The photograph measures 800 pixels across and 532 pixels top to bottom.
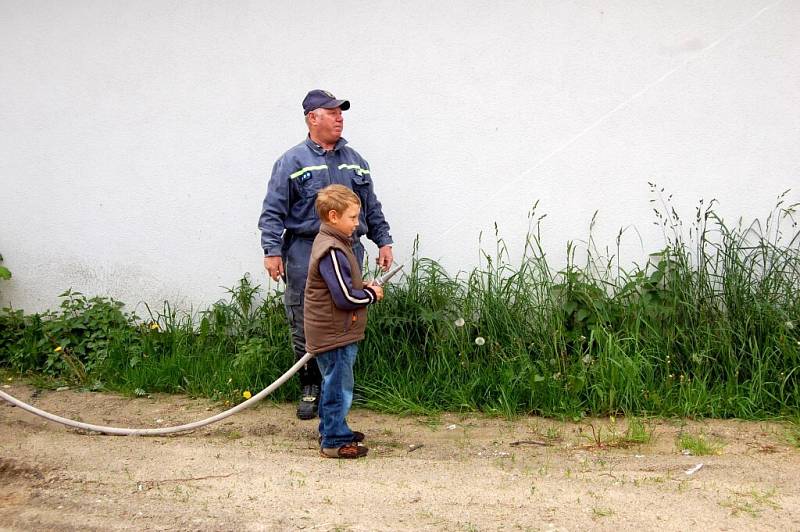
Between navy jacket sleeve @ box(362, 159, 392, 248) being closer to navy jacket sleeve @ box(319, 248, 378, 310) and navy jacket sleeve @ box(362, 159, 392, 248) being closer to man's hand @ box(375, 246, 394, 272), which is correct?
man's hand @ box(375, 246, 394, 272)

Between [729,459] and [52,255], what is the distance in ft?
15.6

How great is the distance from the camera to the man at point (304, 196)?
519 centimetres

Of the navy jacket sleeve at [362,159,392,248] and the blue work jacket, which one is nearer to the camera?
the blue work jacket

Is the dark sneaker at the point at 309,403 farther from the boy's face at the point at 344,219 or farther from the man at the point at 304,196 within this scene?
the boy's face at the point at 344,219

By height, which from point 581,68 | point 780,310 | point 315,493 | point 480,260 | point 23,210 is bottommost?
point 315,493

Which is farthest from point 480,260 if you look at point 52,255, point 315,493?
point 52,255

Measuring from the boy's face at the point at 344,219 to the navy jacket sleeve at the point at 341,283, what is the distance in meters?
0.12

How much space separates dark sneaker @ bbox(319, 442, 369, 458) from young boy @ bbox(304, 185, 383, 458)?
11mm

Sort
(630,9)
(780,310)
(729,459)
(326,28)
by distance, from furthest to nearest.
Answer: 1. (326,28)
2. (630,9)
3. (780,310)
4. (729,459)

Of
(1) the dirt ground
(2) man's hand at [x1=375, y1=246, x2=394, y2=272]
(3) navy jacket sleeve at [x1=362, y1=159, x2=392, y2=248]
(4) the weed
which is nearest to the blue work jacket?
(3) navy jacket sleeve at [x1=362, y1=159, x2=392, y2=248]

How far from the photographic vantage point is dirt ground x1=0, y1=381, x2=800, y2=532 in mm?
3783

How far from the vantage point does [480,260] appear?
575 cm

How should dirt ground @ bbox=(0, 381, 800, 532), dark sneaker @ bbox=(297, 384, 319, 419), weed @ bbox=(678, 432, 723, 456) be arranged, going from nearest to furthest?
dirt ground @ bbox=(0, 381, 800, 532), weed @ bbox=(678, 432, 723, 456), dark sneaker @ bbox=(297, 384, 319, 419)

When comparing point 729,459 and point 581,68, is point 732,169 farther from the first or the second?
point 729,459
